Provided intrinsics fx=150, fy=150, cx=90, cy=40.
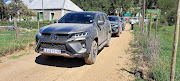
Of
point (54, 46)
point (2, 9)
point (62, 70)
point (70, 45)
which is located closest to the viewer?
point (70, 45)

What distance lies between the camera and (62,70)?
183 inches

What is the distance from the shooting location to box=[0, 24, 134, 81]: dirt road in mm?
4070

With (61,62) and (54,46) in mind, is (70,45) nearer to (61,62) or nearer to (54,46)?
(54,46)

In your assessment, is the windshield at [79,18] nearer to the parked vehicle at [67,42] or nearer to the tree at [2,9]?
the parked vehicle at [67,42]

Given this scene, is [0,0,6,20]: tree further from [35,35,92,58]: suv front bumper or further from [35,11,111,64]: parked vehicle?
[35,35,92,58]: suv front bumper

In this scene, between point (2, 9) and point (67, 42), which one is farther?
point (2, 9)

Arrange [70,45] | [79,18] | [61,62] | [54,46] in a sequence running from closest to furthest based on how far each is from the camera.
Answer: [70,45]
[54,46]
[61,62]
[79,18]

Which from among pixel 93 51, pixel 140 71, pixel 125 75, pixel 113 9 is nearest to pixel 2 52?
pixel 93 51

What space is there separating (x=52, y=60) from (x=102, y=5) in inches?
1904

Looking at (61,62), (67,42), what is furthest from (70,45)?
(61,62)

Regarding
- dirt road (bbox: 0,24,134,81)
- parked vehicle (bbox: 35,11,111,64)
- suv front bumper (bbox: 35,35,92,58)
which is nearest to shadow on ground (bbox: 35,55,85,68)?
dirt road (bbox: 0,24,134,81)

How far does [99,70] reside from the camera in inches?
184

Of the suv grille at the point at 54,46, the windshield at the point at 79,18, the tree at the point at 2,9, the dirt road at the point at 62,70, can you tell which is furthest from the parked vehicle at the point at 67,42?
the tree at the point at 2,9

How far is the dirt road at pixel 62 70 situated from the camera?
407 centimetres
